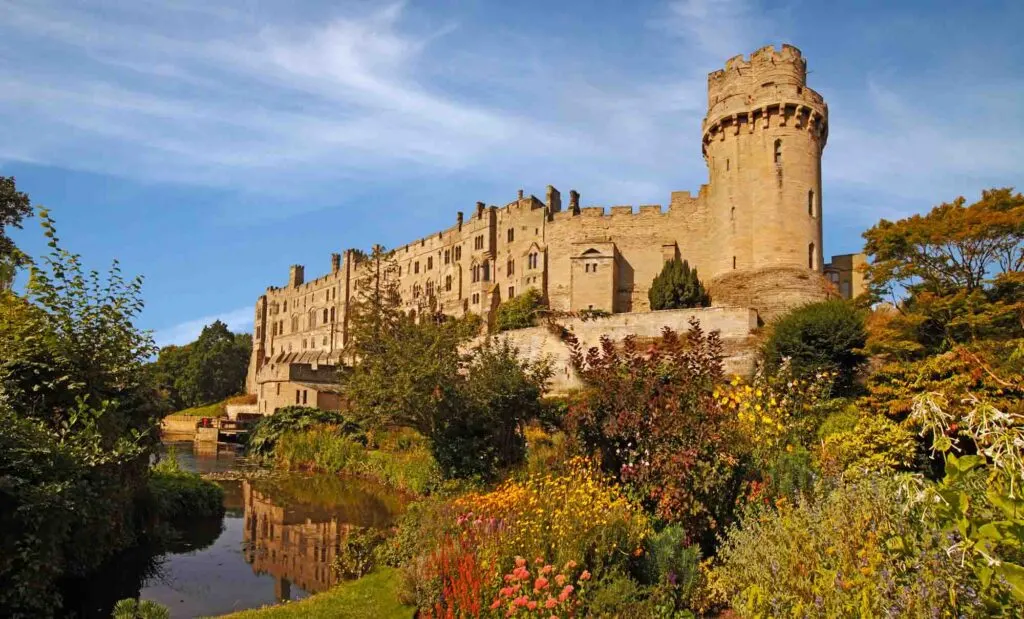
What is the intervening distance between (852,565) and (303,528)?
41.5 feet

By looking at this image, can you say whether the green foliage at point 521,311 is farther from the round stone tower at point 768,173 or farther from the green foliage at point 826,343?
the green foliage at point 826,343

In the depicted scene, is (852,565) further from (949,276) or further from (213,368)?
(213,368)

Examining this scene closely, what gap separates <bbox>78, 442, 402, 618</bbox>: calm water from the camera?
10.7 m

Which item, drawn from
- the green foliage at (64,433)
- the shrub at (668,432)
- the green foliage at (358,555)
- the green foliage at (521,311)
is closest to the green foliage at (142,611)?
the green foliage at (64,433)

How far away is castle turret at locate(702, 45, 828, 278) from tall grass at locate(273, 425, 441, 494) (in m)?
23.3

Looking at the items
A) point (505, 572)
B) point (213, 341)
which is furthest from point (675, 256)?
point (213, 341)

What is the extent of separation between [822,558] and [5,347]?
Result: 33.3 ft

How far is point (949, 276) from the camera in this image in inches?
827

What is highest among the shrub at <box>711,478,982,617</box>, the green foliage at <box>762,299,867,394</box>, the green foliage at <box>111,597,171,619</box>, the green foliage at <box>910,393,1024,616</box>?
the green foliage at <box>762,299,867,394</box>

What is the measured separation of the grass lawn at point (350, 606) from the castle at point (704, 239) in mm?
28693

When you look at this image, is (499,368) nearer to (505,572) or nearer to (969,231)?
(505,572)

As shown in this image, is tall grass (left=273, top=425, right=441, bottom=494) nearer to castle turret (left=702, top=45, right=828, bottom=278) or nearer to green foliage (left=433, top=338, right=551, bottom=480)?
green foliage (left=433, top=338, right=551, bottom=480)

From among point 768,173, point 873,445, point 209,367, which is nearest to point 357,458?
point 873,445

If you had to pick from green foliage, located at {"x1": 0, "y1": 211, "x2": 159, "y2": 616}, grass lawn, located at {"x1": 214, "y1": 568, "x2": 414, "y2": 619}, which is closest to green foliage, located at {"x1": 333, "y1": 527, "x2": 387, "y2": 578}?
grass lawn, located at {"x1": 214, "y1": 568, "x2": 414, "y2": 619}
